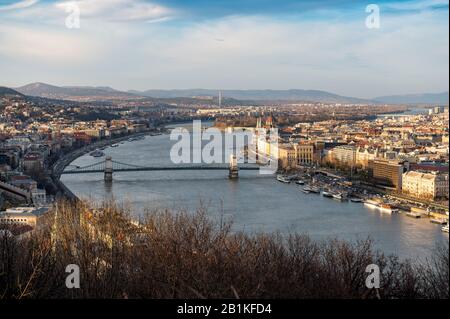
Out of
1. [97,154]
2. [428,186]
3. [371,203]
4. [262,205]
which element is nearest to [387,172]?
[428,186]

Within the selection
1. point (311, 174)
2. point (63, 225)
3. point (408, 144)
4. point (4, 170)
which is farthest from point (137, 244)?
point (408, 144)

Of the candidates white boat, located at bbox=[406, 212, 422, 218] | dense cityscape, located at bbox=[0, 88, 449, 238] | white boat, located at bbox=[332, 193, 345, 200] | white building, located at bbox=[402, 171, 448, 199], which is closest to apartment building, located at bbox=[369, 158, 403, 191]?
dense cityscape, located at bbox=[0, 88, 449, 238]

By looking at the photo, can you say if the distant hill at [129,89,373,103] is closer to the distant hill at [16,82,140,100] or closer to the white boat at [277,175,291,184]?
the distant hill at [16,82,140,100]

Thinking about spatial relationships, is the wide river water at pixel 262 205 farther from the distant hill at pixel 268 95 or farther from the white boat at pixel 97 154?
the distant hill at pixel 268 95

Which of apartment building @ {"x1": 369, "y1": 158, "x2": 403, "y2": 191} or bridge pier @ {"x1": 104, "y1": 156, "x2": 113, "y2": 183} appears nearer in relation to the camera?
apartment building @ {"x1": 369, "y1": 158, "x2": 403, "y2": 191}
